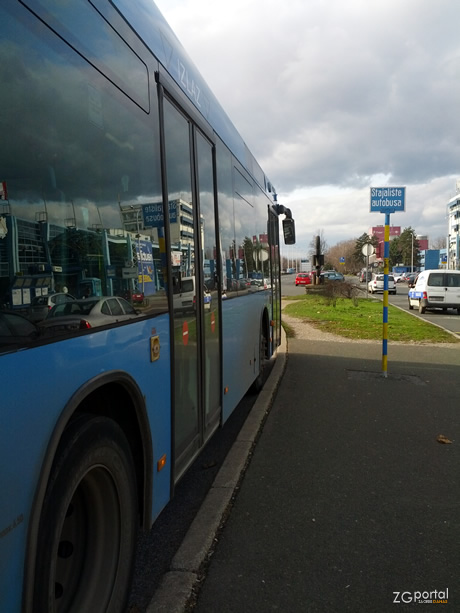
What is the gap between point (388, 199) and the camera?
8.37 metres

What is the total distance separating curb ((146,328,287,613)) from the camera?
8.70ft

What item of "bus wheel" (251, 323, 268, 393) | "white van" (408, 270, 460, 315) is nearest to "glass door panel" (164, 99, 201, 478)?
"bus wheel" (251, 323, 268, 393)

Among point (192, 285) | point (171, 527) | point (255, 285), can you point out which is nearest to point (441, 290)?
point (255, 285)

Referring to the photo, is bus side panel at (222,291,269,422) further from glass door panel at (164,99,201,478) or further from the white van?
the white van

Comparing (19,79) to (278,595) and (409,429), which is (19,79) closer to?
(278,595)

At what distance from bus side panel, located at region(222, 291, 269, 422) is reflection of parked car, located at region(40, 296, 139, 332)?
2228mm

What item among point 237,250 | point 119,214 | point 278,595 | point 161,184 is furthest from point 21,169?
point 237,250

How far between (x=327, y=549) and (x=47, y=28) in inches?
129

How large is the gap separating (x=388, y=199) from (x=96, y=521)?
298 inches

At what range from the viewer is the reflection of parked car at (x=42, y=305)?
5.40ft

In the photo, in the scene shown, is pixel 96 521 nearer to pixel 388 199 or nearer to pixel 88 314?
pixel 88 314

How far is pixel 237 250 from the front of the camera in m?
5.43

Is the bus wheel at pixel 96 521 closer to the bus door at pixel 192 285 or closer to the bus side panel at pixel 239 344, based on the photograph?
the bus door at pixel 192 285

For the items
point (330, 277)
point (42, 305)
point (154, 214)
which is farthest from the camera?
point (330, 277)
